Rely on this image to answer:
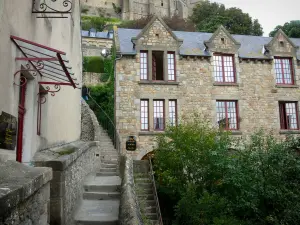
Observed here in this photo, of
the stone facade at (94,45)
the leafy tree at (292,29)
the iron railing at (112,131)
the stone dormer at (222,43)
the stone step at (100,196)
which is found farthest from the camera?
the stone facade at (94,45)

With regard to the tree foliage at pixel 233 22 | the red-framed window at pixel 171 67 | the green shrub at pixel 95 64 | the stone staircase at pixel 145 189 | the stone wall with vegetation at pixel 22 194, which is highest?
the tree foliage at pixel 233 22

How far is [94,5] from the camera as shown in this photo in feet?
267

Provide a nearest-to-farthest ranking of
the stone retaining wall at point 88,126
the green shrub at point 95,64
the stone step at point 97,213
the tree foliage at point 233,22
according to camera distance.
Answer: the stone step at point 97,213 < the stone retaining wall at point 88,126 < the green shrub at point 95,64 < the tree foliage at point 233,22

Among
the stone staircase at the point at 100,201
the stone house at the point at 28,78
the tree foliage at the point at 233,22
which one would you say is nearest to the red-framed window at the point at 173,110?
the stone staircase at the point at 100,201

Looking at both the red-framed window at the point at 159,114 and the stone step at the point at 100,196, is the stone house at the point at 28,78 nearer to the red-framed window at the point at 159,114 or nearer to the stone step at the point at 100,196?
the stone step at the point at 100,196

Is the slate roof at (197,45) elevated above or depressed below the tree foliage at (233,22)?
below

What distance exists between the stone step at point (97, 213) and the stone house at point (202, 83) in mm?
7921

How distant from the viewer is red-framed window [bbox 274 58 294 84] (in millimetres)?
17922

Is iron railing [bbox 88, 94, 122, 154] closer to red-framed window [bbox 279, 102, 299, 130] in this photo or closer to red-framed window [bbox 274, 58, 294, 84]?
red-framed window [bbox 279, 102, 299, 130]

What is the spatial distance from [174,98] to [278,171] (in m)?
7.25

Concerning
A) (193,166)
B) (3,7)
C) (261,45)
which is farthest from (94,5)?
(3,7)

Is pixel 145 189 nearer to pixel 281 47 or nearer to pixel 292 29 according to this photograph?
pixel 281 47

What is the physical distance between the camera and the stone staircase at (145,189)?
10605 mm

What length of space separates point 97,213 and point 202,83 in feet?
38.2
